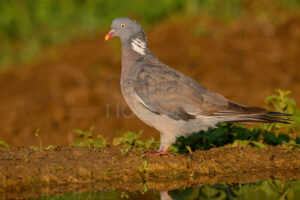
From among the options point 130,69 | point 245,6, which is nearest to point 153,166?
point 130,69

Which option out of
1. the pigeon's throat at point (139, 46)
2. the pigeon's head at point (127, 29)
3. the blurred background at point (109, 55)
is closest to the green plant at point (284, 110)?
the pigeon's throat at point (139, 46)

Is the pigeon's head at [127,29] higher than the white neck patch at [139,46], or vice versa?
the pigeon's head at [127,29]

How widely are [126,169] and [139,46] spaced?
1.53m

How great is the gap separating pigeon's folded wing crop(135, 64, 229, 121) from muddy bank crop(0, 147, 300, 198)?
0.50 m

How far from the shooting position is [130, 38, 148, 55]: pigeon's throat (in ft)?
19.0

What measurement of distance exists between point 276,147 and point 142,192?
2100 mm

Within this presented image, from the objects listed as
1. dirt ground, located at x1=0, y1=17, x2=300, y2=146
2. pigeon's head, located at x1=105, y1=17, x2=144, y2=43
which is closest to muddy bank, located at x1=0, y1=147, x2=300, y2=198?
pigeon's head, located at x1=105, y1=17, x2=144, y2=43

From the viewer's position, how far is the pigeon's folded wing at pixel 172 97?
5.38m

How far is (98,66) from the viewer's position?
11.2 metres

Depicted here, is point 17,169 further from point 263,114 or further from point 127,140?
point 263,114

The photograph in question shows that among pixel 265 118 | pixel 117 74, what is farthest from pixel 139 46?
pixel 117 74

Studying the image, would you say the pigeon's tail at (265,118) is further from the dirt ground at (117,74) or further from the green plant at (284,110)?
the dirt ground at (117,74)

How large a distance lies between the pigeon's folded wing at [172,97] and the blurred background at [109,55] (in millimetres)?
2738

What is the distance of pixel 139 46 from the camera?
19.1ft
